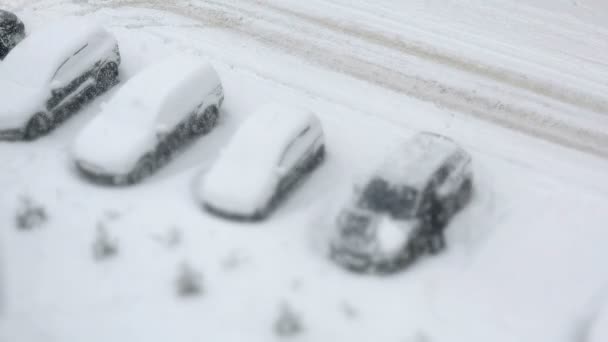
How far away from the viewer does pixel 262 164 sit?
38.9ft

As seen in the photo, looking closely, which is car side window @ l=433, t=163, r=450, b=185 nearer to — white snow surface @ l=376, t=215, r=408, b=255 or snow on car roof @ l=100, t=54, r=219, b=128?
white snow surface @ l=376, t=215, r=408, b=255

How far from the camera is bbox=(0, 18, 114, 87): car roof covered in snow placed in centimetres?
1405

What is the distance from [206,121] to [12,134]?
12.7 feet

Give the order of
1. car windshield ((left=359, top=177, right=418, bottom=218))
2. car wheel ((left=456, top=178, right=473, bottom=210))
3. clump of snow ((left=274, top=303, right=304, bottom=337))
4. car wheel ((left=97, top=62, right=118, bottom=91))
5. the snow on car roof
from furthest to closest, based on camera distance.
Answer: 1. car wheel ((left=97, top=62, right=118, bottom=91))
2. the snow on car roof
3. car wheel ((left=456, top=178, right=473, bottom=210))
4. car windshield ((left=359, top=177, right=418, bottom=218))
5. clump of snow ((left=274, top=303, right=304, bottom=337))

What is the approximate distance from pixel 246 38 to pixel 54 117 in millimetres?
5503

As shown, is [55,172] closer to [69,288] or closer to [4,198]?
[4,198]

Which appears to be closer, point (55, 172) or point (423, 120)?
point (55, 172)

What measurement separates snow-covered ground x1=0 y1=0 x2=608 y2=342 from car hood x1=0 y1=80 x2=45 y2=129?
1.61 ft

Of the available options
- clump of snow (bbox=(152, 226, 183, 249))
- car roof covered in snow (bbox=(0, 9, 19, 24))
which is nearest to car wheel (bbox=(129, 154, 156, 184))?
clump of snow (bbox=(152, 226, 183, 249))

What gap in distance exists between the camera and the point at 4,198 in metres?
12.1

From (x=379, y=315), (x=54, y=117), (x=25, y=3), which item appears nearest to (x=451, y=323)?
(x=379, y=315)

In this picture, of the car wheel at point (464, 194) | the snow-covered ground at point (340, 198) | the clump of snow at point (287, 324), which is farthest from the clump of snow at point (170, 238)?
the car wheel at point (464, 194)

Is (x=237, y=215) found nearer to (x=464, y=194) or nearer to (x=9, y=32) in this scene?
(x=464, y=194)

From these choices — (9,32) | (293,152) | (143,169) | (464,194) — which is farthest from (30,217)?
(464,194)
